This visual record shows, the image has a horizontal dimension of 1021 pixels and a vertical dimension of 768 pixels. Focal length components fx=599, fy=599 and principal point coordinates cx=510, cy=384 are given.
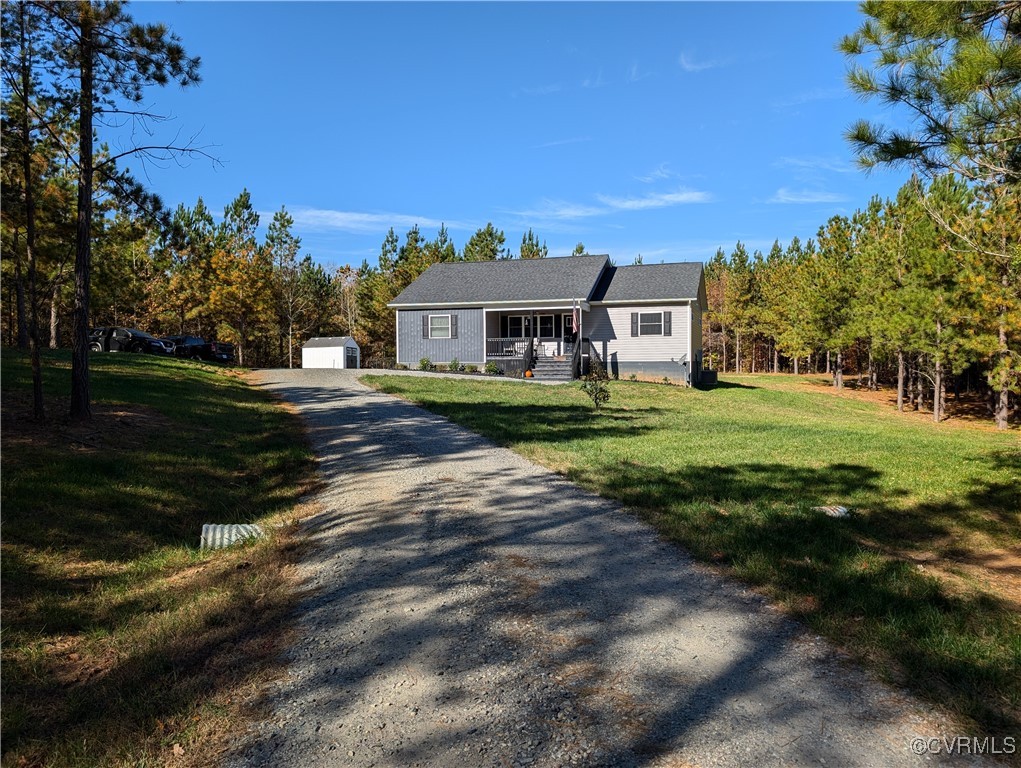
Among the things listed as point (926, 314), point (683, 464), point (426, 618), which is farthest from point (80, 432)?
point (926, 314)

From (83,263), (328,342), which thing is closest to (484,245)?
(328,342)

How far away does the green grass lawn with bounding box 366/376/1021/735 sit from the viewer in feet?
10.3

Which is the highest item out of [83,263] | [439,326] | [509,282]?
[509,282]

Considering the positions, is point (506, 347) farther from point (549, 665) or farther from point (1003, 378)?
point (549, 665)

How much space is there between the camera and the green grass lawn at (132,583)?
2.81 meters

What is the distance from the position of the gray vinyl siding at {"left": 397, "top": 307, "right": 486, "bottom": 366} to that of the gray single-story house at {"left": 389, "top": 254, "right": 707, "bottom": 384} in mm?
45

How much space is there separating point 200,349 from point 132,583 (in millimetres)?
27343

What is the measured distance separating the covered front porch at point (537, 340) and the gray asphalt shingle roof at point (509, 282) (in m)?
0.76

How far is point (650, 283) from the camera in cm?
2598

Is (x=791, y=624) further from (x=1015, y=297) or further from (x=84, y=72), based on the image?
(x=1015, y=297)

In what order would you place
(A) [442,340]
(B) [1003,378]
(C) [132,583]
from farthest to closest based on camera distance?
1. (A) [442,340]
2. (B) [1003,378]
3. (C) [132,583]

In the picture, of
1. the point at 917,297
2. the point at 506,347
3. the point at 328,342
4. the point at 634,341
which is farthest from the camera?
the point at 328,342

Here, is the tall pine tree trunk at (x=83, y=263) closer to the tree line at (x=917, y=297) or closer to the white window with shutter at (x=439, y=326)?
the tree line at (x=917, y=297)

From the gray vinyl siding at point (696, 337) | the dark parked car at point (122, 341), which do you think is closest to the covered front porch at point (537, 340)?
the gray vinyl siding at point (696, 337)
